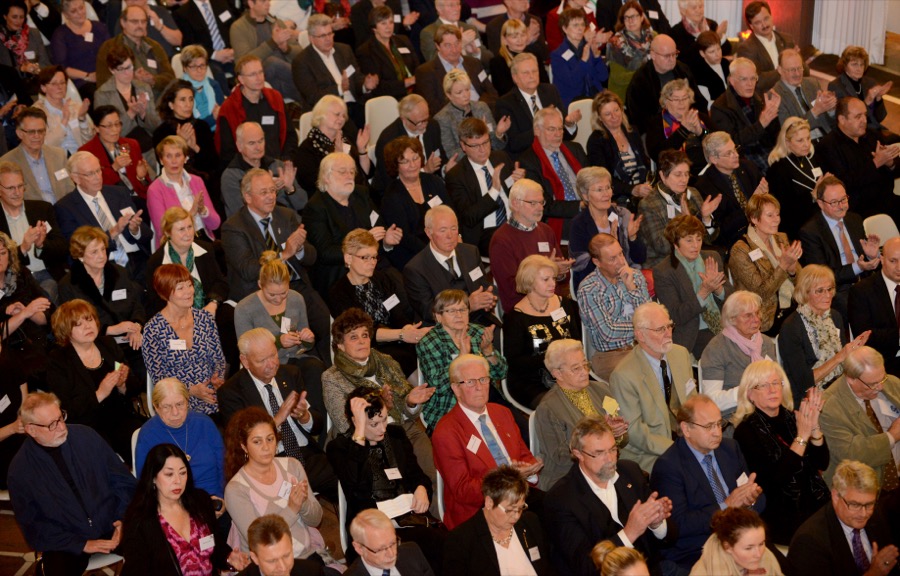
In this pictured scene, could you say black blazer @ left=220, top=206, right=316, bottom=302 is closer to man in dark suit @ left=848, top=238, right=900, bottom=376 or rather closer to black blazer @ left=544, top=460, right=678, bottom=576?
black blazer @ left=544, top=460, right=678, bottom=576

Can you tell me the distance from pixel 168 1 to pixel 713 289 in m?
5.61

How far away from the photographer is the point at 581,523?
198 inches

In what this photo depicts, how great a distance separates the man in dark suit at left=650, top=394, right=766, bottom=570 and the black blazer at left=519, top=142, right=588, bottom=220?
259 centimetres

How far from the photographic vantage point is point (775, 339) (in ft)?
22.5

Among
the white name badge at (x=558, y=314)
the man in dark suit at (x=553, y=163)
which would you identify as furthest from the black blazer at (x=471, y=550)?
the man in dark suit at (x=553, y=163)

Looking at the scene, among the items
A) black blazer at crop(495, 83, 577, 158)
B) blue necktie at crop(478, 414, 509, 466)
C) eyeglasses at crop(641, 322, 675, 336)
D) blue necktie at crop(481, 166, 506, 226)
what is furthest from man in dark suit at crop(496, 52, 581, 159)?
blue necktie at crop(478, 414, 509, 466)

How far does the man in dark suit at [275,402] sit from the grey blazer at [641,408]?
56.9 inches

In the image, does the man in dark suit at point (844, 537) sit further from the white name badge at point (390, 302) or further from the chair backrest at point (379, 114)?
the chair backrest at point (379, 114)

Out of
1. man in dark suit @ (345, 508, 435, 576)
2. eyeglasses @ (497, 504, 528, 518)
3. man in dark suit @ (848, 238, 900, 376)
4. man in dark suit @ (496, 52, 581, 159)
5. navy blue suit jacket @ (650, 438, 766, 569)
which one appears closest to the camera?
man in dark suit @ (345, 508, 435, 576)

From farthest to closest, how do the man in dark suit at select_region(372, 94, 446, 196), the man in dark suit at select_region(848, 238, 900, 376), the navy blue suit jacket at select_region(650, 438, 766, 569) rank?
the man in dark suit at select_region(372, 94, 446, 196)
the man in dark suit at select_region(848, 238, 900, 376)
the navy blue suit jacket at select_region(650, 438, 766, 569)

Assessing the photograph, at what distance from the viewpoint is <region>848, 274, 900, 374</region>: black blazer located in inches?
269

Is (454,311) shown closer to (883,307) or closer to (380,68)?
(883,307)

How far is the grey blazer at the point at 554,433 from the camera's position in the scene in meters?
5.56

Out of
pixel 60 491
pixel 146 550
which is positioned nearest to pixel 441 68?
pixel 60 491
